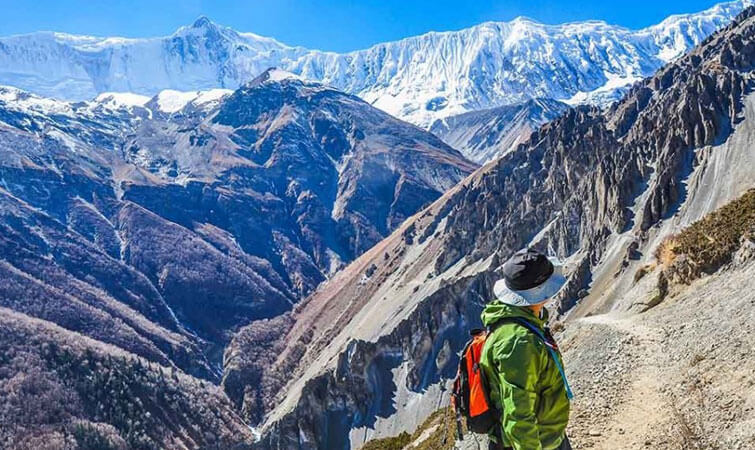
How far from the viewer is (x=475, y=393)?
6891mm

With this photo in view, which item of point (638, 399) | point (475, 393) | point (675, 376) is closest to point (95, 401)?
point (638, 399)

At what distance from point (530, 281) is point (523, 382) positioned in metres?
1.26

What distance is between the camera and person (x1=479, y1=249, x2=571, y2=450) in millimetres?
6285

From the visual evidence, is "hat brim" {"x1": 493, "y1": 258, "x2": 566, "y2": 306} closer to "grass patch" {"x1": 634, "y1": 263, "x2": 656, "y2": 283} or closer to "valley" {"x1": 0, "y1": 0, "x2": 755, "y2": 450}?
"valley" {"x1": 0, "y1": 0, "x2": 755, "y2": 450}

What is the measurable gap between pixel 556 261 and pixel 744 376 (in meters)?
8.55

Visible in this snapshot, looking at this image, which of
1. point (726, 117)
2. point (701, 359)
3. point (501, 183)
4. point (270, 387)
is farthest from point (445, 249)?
point (701, 359)

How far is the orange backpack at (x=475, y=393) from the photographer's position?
22.5ft

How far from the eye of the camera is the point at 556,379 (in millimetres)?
6805

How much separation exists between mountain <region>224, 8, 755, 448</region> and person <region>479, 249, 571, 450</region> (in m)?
7.67

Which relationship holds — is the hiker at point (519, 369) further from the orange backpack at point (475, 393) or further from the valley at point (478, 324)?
the valley at point (478, 324)

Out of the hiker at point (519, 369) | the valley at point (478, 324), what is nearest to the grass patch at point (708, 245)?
the valley at point (478, 324)

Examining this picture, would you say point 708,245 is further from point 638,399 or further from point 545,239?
point 545,239

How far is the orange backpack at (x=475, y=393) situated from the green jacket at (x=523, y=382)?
0.10 m

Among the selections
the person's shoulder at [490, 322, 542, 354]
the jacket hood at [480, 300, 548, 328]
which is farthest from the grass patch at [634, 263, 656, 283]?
the person's shoulder at [490, 322, 542, 354]
